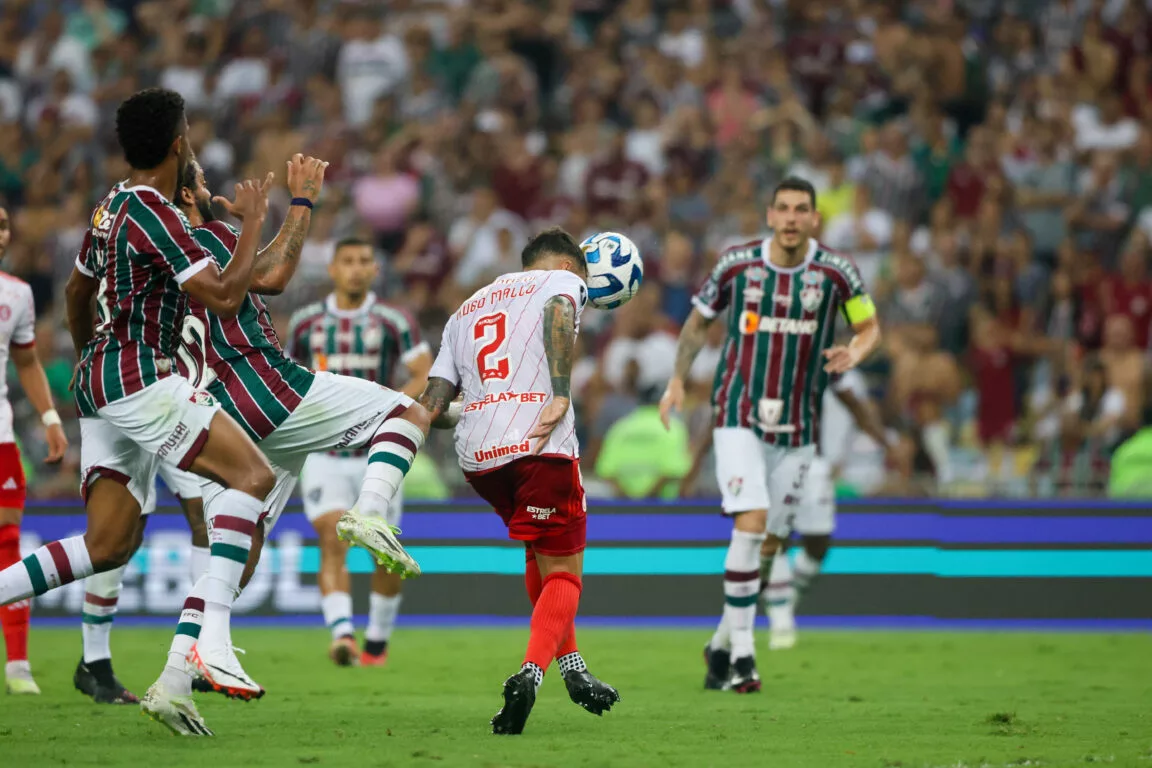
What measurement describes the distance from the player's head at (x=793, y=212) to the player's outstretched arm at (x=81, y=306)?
4.30m

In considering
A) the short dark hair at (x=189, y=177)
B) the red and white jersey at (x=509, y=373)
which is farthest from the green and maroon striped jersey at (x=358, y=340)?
the red and white jersey at (x=509, y=373)

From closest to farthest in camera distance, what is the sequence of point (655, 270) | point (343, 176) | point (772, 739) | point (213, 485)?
point (772, 739), point (213, 485), point (655, 270), point (343, 176)

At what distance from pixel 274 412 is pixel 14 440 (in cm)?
256

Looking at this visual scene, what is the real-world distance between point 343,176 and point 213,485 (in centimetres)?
1164

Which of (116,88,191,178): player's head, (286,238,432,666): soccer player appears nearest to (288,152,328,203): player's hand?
(116,88,191,178): player's head

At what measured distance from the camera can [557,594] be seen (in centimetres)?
753

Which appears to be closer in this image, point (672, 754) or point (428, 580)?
point (672, 754)

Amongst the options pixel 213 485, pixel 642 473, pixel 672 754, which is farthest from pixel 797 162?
pixel 672 754

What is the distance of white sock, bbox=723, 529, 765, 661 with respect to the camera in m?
9.60

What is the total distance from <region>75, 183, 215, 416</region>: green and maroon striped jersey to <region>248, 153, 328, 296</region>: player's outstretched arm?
308 millimetres

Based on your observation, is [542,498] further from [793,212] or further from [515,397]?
[793,212]

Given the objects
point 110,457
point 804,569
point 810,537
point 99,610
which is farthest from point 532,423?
point 804,569

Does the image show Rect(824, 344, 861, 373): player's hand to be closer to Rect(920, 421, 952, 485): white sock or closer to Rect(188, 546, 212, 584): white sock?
Rect(188, 546, 212, 584): white sock

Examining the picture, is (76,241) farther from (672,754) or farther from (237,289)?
(672,754)
